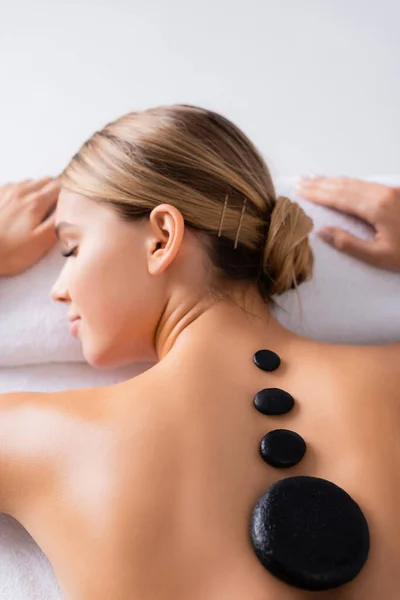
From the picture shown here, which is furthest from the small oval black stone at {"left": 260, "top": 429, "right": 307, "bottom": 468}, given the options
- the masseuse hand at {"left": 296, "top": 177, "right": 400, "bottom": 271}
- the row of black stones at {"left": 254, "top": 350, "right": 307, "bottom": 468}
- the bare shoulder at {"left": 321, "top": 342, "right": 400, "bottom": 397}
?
the masseuse hand at {"left": 296, "top": 177, "right": 400, "bottom": 271}

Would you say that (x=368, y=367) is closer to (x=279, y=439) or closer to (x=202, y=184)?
(x=279, y=439)

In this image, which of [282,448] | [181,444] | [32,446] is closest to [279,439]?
[282,448]

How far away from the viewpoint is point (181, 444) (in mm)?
695

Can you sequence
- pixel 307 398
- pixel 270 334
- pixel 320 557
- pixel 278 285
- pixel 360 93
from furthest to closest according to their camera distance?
1. pixel 360 93
2. pixel 278 285
3. pixel 270 334
4. pixel 307 398
5. pixel 320 557

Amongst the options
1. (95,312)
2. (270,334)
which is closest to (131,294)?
(95,312)

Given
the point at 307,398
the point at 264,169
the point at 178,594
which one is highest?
the point at 264,169

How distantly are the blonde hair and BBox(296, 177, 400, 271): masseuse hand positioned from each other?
0.15 m

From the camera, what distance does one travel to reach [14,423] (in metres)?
0.75

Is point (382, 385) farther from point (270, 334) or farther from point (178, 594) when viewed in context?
point (178, 594)

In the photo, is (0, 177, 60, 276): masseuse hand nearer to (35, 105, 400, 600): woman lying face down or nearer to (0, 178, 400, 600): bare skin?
(35, 105, 400, 600): woman lying face down

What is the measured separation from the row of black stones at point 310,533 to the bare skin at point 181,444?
0.9 inches

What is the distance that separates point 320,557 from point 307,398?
20 centimetres

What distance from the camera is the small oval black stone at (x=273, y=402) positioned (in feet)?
2.36

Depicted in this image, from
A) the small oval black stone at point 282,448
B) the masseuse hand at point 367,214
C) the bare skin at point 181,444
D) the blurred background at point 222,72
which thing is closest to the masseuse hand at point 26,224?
the bare skin at point 181,444
